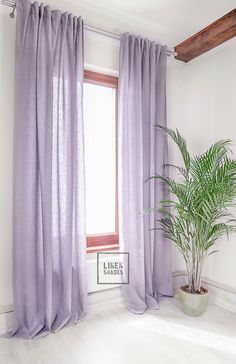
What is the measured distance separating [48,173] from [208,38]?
1.85 meters

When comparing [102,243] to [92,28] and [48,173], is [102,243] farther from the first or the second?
[92,28]

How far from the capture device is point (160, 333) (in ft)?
6.59

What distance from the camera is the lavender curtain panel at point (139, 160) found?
239 cm

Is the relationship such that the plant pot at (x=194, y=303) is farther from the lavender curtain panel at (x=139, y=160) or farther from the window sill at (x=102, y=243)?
the window sill at (x=102, y=243)

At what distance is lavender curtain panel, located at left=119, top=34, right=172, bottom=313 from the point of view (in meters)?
2.39

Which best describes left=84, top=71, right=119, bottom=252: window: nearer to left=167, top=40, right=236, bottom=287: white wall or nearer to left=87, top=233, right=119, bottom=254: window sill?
left=87, top=233, right=119, bottom=254: window sill

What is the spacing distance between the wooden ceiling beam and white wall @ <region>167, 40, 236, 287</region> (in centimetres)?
14

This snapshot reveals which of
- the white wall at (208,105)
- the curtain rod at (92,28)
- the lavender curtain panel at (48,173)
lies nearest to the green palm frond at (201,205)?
the white wall at (208,105)

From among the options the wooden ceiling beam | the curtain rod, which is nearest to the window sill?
the curtain rod

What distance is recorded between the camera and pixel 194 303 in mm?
2254

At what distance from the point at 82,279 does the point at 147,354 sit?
715 millimetres

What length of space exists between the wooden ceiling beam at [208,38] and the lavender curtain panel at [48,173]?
108 cm

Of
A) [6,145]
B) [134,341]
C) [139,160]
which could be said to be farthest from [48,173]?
[134,341]

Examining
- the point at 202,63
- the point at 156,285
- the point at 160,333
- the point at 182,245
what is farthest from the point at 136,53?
the point at 160,333
